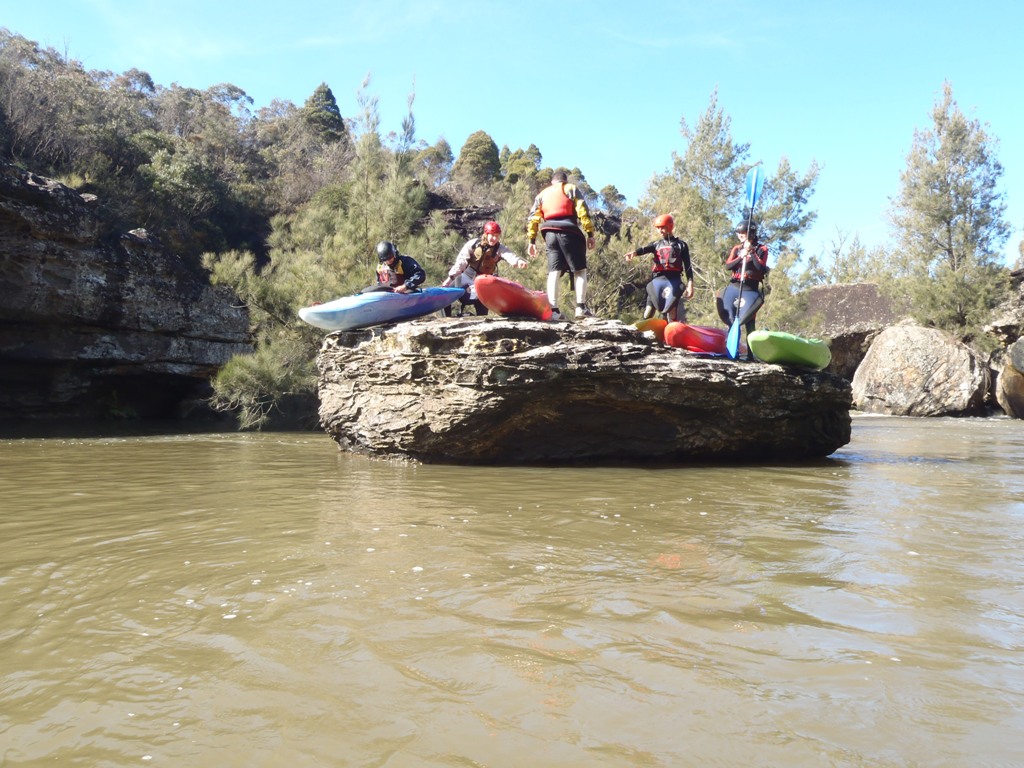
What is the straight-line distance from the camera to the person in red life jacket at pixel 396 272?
8.30 metres

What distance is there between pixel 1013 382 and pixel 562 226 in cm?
1666

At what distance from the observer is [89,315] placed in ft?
41.0

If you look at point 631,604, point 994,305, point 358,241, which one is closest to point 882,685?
point 631,604

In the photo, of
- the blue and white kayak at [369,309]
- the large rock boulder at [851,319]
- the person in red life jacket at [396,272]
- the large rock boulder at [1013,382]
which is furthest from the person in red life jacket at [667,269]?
the large rock boulder at [851,319]

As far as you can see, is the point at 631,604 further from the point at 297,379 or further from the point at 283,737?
the point at 297,379

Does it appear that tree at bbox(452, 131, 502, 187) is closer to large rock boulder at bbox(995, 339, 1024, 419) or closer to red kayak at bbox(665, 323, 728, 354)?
large rock boulder at bbox(995, 339, 1024, 419)

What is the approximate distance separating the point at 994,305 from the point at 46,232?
82.7ft

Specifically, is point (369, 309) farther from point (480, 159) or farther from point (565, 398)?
point (480, 159)

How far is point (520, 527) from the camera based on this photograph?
397cm

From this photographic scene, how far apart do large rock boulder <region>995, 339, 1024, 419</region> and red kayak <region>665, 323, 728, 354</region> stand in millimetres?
14492

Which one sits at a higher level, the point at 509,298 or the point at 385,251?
the point at 385,251

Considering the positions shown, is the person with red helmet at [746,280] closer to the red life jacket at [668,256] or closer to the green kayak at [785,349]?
the green kayak at [785,349]

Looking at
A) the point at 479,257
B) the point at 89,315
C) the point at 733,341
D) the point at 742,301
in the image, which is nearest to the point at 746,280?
the point at 742,301

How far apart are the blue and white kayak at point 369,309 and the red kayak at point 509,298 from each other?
3.10 ft
